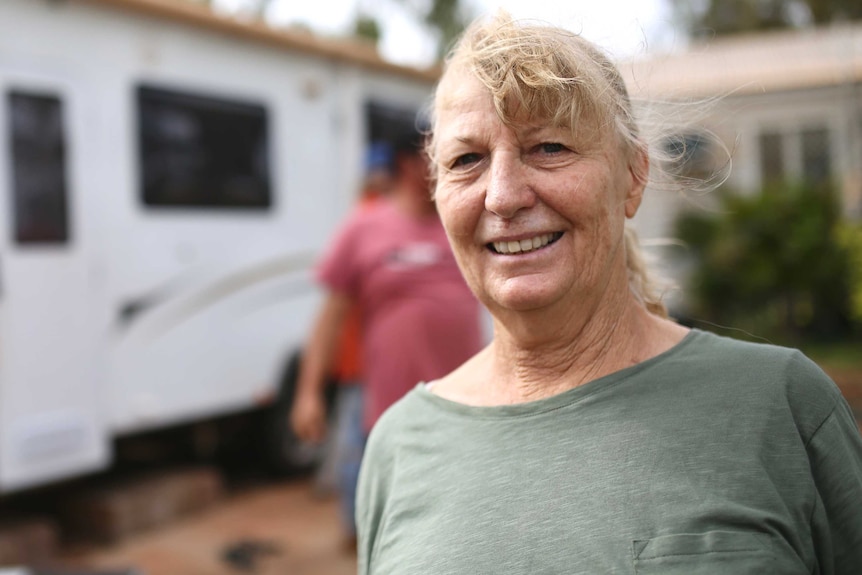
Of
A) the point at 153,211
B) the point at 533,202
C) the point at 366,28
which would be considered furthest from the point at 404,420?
the point at 366,28

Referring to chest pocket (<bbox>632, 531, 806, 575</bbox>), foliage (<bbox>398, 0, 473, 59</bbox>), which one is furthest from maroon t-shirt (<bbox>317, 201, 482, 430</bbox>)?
foliage (<bbox>398, 0, 473, 59</bbox>)

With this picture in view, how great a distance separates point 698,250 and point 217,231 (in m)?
7.03

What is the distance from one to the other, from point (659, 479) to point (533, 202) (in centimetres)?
45

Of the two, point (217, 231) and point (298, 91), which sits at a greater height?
point (298, 91)

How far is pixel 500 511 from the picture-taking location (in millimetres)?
1396

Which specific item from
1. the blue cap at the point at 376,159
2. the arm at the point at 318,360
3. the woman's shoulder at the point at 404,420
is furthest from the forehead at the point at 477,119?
the blue cap at the point at 376,159

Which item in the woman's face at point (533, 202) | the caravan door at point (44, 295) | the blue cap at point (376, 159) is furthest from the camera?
the blue cap at point (376, 159)

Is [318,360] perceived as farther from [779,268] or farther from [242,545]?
[779,268]

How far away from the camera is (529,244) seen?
1.47 metres

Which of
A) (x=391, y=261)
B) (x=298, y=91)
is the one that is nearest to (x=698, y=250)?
(x=298, y=91)

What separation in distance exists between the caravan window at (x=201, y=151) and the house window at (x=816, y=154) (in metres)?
8.62

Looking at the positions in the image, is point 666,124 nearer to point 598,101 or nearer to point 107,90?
point 598,101

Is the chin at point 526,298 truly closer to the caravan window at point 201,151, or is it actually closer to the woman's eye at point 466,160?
the woman's eye at point 466,160

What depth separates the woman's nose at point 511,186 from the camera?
1.45m
